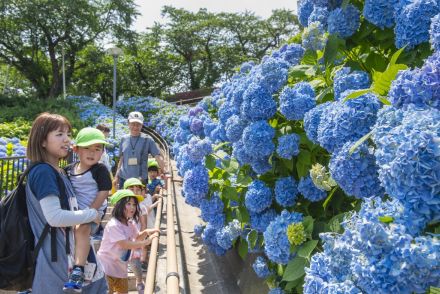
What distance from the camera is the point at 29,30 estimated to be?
86.9ft

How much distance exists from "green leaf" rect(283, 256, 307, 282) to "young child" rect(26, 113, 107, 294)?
114cm

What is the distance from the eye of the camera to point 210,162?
10.9ft

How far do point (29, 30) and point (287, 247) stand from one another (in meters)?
28.2

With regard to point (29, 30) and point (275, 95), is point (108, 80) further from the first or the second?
point (275, 95)

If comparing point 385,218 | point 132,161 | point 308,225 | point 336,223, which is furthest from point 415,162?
point 132,161

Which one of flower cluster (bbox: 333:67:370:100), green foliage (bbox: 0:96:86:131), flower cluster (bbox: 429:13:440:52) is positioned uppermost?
green foliage (bbox: 0:96:86:131)

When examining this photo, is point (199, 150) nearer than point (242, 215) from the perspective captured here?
No

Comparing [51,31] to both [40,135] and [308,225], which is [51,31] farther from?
[308,225]

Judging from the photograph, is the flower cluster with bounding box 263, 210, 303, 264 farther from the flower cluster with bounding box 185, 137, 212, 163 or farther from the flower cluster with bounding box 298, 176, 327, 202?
the flower cluster with bounding box 185, 137, 212, 163

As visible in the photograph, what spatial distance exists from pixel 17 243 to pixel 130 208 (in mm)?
A: 1492

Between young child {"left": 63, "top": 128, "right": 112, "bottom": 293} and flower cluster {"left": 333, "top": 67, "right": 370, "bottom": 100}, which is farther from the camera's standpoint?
young child {"left": 63, "top": 128, "right": 112, "bottom": 293}

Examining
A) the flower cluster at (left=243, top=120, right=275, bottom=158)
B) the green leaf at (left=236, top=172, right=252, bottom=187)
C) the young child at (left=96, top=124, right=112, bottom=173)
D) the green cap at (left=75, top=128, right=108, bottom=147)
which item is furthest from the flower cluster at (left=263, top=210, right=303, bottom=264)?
the young child at (left=96, top=124, right=112, bottom=173)

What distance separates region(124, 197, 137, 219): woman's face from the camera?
12.2 ft

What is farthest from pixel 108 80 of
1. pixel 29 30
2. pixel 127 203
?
pixel 127 203
